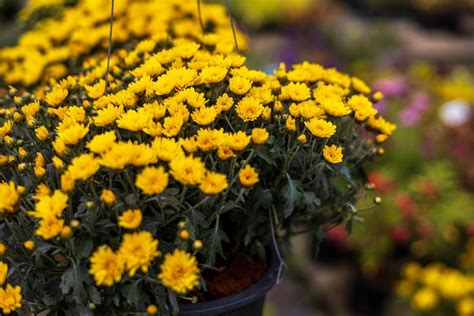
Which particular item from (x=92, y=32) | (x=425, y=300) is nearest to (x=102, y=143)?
(x=92, y=32)

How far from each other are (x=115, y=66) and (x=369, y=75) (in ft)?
11.2

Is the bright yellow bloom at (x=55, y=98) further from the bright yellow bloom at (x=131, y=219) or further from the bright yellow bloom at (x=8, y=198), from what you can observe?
the bright yellow bloom at (x=131, y=219)

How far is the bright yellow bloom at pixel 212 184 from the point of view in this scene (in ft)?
2.90

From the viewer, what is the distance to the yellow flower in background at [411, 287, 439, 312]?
2.54 m

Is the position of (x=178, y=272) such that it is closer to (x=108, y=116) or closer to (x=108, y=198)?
(x=108, y=198)

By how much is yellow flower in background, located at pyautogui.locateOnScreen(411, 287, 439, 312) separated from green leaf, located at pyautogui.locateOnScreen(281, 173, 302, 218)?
5.67 feet

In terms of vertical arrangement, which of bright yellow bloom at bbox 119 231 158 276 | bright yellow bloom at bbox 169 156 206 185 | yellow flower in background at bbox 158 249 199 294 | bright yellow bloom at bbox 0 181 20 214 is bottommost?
yellow flower in background at bbox 158 249 199 294

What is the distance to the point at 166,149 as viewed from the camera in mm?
913

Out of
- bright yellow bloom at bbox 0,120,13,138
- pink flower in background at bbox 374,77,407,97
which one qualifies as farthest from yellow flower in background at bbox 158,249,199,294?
pink flower in background at bbox 374,77,407,97

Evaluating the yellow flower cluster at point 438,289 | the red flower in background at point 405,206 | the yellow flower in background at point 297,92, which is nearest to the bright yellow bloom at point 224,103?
the yellow flower in background at point 297,92

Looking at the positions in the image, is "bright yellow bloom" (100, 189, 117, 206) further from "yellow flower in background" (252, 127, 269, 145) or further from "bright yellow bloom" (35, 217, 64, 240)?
"yellow flower in background" (252, 127, 269, 145)

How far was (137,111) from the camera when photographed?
3.34 feet

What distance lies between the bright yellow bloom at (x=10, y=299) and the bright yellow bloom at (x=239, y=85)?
0.48 metres

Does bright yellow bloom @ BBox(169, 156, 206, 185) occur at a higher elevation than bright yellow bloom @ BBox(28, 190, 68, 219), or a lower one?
higher
